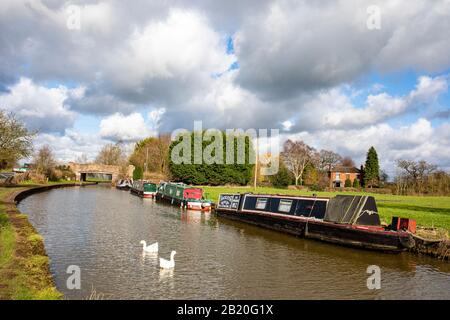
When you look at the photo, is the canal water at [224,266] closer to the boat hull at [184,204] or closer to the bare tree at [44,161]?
the boat hull at [184,204]

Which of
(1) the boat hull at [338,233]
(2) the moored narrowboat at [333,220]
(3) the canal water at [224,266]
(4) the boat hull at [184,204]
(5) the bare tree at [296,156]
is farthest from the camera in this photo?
(5) the bare tree at [296,156]

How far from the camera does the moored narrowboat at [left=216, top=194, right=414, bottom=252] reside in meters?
15.9

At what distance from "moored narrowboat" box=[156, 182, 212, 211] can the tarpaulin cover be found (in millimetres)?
15028

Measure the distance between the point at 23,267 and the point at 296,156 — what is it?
232ft

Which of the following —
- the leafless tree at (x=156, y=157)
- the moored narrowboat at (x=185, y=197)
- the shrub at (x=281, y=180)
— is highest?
the leafless tree at (x=156, y=157)

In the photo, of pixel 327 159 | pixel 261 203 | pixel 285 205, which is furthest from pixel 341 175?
pixel 285 205

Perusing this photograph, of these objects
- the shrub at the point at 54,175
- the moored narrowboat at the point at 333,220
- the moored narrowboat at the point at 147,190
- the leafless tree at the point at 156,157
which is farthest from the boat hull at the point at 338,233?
the shrub at the point at 54,175

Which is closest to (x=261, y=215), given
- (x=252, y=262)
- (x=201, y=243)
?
(x=201, y=243)

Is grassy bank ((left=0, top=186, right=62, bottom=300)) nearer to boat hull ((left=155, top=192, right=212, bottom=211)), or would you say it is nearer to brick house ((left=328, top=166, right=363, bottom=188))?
boat hull ((left=155, top=192, right=212, bottom=211))

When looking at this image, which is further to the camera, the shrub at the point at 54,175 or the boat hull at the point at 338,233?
the shrub at the point at 54,175

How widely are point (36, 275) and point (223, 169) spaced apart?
194ft

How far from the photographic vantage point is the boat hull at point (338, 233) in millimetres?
15531

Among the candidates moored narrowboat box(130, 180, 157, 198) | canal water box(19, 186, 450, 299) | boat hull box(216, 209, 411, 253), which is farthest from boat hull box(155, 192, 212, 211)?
canal water box(19, 186, 450, 299)
